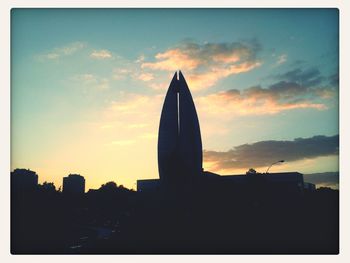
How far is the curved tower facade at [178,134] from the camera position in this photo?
47.7 m

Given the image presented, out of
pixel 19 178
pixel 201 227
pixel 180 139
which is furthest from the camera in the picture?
pixel 180 139

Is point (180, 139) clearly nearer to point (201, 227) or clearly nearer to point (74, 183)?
point (201, 227)

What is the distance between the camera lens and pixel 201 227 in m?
24.0

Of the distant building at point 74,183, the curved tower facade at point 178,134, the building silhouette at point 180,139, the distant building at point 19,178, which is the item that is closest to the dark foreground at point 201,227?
the distant building at point 19,178

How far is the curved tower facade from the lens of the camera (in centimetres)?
4769

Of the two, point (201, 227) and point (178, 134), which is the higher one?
point (178, 134)

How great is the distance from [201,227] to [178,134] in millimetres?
26716

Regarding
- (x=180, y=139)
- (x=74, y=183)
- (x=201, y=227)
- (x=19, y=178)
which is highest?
(x=180, y=139)

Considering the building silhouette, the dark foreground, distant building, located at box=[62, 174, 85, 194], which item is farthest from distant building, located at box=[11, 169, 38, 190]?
distant building, located at box=[62, 174, 85, 194]

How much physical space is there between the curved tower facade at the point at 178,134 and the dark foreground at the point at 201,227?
1048 cm

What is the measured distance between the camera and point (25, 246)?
14367 mm

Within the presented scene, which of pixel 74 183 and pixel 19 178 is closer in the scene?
pixel 19 178

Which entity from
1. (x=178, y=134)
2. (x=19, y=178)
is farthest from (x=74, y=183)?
(x=19, y=178)
